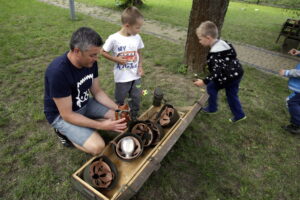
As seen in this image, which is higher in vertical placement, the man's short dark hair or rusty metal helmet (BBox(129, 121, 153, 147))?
the man's short dark hair

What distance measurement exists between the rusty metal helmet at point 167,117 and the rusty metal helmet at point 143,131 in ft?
0.87

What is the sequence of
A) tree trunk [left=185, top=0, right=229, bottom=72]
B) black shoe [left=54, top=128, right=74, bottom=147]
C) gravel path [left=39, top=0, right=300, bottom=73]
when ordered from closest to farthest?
black shoe [left=54, top=128, right=74, bottom=147] → tree trunk [left=185, top=0, right=229, bottom=72] → gravel path [left=39, top=0, right=300, bottom=73]

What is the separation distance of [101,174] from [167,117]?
1.05 m

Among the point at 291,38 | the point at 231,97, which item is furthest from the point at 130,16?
the point at 291,38

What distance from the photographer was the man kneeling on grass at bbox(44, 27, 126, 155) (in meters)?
1.82

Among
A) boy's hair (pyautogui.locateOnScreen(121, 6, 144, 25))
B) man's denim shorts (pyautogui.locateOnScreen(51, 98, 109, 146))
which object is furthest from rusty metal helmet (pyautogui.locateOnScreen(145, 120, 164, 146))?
boy's hair (pyautogui.locateOnScreen(121, 6, 144, 25))

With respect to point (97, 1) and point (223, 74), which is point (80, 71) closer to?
point (223, 74)

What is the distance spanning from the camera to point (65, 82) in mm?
1969

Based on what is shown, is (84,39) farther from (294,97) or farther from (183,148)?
(294,97)

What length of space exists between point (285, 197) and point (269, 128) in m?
1.21

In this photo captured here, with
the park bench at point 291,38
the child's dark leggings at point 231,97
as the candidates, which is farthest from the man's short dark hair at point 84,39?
the park bench at point 291,38

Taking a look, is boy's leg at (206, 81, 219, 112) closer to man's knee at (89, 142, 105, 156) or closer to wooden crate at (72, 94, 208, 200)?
wooden crate at (72, 94, 208, 200)

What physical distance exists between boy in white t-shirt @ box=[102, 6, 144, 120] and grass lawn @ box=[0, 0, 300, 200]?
737 millimetres

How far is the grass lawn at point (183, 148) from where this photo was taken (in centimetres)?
226
